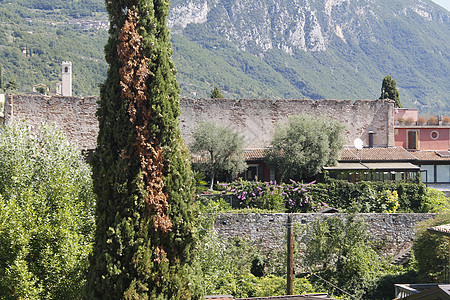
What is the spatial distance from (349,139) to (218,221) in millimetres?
13072

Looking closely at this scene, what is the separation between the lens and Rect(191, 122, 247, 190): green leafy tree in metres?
27.8

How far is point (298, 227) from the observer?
21.5 meters

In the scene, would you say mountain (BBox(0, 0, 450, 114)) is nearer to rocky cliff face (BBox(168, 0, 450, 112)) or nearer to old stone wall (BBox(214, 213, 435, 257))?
rocky cliff face (BBox(168, 0, 450, 112))

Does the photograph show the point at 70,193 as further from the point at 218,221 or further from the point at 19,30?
the point at 19,30

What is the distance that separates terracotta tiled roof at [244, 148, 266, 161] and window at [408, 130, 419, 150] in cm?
1247

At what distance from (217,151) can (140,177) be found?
1883cm

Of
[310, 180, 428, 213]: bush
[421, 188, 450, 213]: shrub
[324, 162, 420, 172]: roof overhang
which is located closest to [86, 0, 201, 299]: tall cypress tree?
[310, 180, 428, 213]: bush

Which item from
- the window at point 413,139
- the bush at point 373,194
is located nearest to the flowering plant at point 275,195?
Answer: the bush at point 373,194

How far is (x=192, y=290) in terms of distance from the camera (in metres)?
9.54

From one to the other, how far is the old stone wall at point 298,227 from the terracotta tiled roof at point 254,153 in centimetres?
748

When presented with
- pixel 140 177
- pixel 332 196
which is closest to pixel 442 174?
pixel 332 196

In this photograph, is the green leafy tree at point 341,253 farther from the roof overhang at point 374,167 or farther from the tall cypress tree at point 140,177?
the tall cypress tree at point 140,177

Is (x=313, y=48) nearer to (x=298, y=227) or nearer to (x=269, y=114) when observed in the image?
(x=269, y=114)

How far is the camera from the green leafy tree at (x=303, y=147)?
26.9 m
